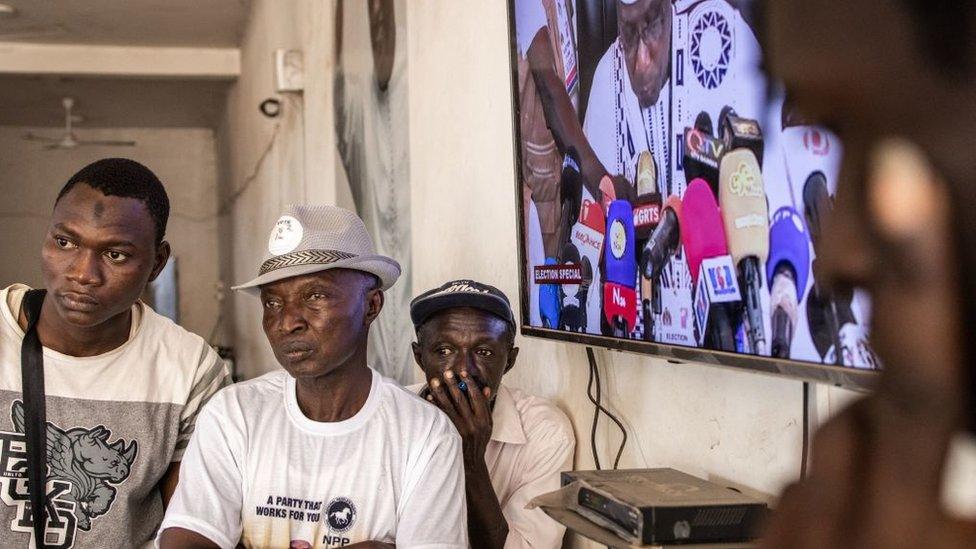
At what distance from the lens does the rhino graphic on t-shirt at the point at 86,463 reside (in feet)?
7.37

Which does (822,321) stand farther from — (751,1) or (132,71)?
(132,71)

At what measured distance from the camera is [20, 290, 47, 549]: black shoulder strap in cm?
221

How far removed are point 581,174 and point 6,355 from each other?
4.24ft

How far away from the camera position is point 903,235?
1.75ft

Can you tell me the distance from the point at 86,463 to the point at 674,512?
1.37 metres

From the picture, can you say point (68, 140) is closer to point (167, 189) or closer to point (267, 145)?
point (167, 189)

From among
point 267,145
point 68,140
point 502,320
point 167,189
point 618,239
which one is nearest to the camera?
point 618,239

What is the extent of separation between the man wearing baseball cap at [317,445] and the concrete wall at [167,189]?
12.2 metres

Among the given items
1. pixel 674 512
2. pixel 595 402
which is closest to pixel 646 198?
pixel 674 512

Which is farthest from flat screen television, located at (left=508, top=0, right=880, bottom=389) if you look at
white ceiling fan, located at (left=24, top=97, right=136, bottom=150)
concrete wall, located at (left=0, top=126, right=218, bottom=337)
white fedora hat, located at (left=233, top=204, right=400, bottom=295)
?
concrete wall, located at (left=0, top=126, right=218, bottom=337)

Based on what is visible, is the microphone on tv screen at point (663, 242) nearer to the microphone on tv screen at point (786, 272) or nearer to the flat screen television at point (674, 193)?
the flat screen television at point (674, 193)

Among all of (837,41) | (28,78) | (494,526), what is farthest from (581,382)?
(28,78)

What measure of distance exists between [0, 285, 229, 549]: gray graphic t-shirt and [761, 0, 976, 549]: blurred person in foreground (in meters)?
1.97

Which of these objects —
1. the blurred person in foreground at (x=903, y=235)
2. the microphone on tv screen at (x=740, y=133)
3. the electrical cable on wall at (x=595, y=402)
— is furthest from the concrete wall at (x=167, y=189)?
the blurred person in foreground at (x=903, y=235)
